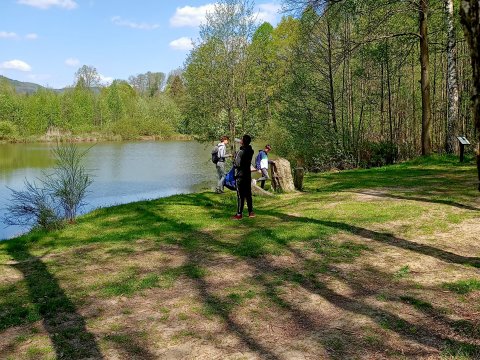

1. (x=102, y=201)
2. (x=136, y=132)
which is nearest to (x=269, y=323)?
(x=102, y=201)

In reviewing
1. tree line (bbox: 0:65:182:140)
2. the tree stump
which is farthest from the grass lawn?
tree line (bbox: 0:65:182:140)

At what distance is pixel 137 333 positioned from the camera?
4.68 meters

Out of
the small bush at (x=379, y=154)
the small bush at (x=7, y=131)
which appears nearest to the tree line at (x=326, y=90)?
the small bush at (x=379, y=154)

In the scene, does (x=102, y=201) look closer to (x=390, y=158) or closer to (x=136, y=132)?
(x=390, y=158)

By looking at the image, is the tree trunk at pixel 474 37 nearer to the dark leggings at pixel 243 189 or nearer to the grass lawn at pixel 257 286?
the grass lawn at pixel 257 286

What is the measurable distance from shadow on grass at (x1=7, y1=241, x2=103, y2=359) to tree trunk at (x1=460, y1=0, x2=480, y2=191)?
14.4ft

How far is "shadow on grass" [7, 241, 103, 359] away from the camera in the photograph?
4.34 m

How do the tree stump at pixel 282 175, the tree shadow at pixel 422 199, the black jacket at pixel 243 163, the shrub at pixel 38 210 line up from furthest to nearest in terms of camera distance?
the tree stump at pixel 282 175 → the shrub at pixel 38 210 → the black jacket at pixel 243 163 → the tree shadow at pixel 422 199

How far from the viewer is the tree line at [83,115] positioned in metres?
73.1

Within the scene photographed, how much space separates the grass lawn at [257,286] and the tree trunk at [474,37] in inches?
90.2

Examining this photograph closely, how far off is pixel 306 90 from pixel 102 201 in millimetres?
13414

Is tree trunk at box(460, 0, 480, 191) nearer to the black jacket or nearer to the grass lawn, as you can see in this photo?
the grass lawn

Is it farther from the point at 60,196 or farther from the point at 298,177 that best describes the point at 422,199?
the point at 60,196

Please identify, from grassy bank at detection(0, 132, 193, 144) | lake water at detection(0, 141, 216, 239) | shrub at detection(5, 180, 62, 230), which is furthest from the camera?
grassy bank at detection(0, 132, 193, 144)
